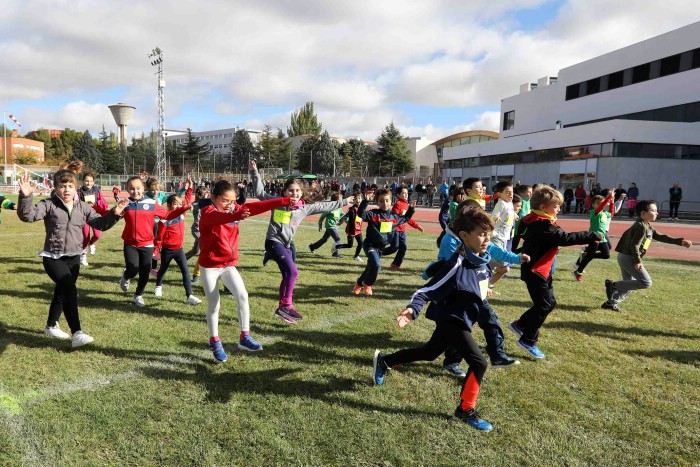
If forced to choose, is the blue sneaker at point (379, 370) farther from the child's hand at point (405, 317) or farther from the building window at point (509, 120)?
the building window at point (509, 120)

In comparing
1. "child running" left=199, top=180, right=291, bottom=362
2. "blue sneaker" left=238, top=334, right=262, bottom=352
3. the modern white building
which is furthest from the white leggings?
the modern white building

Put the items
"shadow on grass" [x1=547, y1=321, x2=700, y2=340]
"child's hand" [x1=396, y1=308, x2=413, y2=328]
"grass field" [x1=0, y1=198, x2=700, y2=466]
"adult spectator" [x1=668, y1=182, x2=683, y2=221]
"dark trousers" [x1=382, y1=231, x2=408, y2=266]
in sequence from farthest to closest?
"adult spectator" [x1=668, y1=182, x2=683, y2=221] → "dark trousers" [x1=382, y1=231, x2=408, y2=266] → "shadow on grass" [x1=547, y1=321, x2=700, y2=340] → "child's hand" [x1=396, y1=308, x2=413, y2=328] → "grass field" [x1=0, y1=198, x2=700, y2=466]

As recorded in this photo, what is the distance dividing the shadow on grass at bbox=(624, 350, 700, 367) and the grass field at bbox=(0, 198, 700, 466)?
0.02m

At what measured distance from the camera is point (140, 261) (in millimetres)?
6367

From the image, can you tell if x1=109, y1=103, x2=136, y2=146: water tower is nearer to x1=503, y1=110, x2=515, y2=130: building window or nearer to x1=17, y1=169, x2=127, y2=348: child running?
x1=503, y1=110, x2=515, y2=130: building window

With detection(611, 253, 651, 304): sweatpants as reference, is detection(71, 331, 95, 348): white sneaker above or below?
below

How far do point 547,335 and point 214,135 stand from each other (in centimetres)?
12693

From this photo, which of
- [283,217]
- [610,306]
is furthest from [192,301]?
[610,306]

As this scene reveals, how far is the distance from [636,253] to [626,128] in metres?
28.8

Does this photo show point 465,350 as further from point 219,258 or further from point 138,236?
point 138,236

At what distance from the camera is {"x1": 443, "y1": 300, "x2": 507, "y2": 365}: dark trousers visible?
418 centimetres

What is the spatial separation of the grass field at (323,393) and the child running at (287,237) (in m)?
0.26

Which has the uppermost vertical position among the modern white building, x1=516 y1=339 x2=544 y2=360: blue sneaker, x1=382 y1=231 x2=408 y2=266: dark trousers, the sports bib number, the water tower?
the water tower

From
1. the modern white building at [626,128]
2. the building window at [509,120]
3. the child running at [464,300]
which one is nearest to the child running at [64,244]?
the child running at [464,300]
